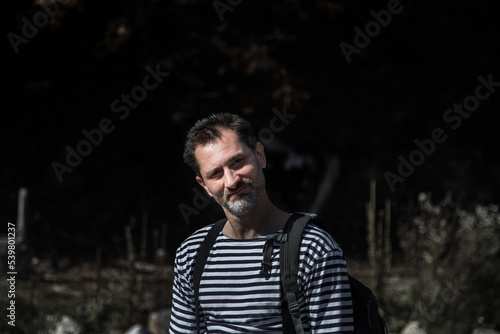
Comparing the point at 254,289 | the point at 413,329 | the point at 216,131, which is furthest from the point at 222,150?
the point at 413,329

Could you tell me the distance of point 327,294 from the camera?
242 centimetres

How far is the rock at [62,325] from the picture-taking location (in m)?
6.31

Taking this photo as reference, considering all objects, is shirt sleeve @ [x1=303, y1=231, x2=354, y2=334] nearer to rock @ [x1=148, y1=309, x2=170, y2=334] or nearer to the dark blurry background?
rock @ [x1=148, y1=309, x2=170, y2=334]

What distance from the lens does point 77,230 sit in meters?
10.4

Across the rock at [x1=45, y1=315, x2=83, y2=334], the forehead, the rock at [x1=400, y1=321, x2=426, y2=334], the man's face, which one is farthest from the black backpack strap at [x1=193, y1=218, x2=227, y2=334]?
the rock at [x1=400, y1=321, x2=426, y2=334]

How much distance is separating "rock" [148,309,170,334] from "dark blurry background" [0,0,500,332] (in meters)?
3.73

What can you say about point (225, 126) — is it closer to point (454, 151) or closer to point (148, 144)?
point (148, 144)

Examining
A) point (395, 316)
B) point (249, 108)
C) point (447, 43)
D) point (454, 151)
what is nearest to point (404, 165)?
point (454, 151)

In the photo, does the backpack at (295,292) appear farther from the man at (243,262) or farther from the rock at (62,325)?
the rock at (62,325)

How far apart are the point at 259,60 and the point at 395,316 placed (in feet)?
12.9

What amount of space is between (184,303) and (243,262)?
33cm

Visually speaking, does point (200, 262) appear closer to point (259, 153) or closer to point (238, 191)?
point (238, 191)

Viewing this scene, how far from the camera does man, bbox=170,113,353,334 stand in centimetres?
242

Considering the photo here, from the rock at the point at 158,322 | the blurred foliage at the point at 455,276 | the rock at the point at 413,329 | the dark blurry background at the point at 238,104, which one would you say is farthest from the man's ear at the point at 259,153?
the dark blurry background at the point at 238,104
